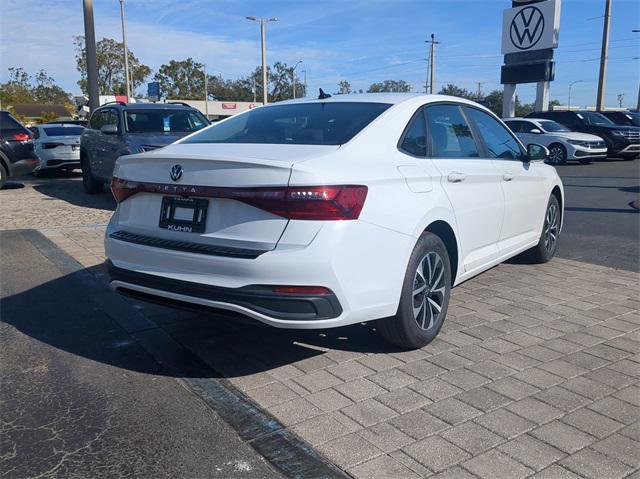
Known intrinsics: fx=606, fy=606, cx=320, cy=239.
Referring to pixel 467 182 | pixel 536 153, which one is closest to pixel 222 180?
pixel 467 182

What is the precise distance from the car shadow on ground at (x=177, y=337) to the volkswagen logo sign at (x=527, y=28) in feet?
86.4

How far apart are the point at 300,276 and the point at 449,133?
204 centimetres

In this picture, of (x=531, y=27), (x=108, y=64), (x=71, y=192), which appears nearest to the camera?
(x=71, y=192)

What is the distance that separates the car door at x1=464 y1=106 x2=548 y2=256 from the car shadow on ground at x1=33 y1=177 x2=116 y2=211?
7235mm

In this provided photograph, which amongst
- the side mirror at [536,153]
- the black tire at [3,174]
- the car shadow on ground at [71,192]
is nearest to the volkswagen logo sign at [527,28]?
the car shadow on ground at [71,192]

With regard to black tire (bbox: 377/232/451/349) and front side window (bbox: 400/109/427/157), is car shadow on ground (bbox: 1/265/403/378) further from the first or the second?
front side window (bbox: 400/109/427/157)

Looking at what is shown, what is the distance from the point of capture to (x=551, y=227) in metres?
6.59

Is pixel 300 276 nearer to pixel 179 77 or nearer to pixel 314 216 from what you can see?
pixel 314 216

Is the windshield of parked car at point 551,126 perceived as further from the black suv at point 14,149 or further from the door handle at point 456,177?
the door handle at point 456,177

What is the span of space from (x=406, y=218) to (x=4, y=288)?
393 cm

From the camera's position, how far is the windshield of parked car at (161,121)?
10.5 m

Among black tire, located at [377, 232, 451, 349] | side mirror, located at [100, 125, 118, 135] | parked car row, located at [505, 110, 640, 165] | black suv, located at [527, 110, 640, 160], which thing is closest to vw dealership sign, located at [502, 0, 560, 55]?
parked car row, located at [505, 110, 640, 165]

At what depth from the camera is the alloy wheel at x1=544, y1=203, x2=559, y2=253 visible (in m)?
6.42

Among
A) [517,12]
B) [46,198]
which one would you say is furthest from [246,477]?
[517,12]
